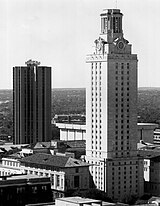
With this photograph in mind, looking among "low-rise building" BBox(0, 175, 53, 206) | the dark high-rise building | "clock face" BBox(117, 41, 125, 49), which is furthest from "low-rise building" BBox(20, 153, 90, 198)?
the dark high-rise building

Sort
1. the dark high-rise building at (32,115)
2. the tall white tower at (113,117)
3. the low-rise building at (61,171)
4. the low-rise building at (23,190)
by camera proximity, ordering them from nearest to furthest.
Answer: the low-rise building at (23,190) < the low-rise building at (61,171) < the tall white tower at (113,117) < the dark high-rise building at (32,115)

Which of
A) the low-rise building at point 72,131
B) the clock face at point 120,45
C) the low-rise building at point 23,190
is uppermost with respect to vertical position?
the clock face at point 120,45

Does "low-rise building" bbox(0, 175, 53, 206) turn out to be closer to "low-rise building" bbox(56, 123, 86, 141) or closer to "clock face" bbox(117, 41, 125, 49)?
"clock face" bbox(117, 41, 125, 49)

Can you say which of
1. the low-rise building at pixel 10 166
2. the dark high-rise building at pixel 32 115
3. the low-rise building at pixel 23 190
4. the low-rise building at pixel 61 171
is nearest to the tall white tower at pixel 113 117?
the low-rise building at pixel 61 171

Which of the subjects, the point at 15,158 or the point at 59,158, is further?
the point at 15,158

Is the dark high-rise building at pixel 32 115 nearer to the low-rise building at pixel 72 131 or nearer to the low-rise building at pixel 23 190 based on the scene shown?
the low-rise building at pixel 72 131

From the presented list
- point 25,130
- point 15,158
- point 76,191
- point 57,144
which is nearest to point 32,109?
point 25,130

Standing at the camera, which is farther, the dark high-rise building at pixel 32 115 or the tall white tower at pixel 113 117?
the dark high-rise building at pixel 32 115

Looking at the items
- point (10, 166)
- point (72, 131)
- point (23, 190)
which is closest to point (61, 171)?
point (10, 166)

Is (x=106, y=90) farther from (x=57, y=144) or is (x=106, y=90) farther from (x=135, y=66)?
(x=57, y=144)
